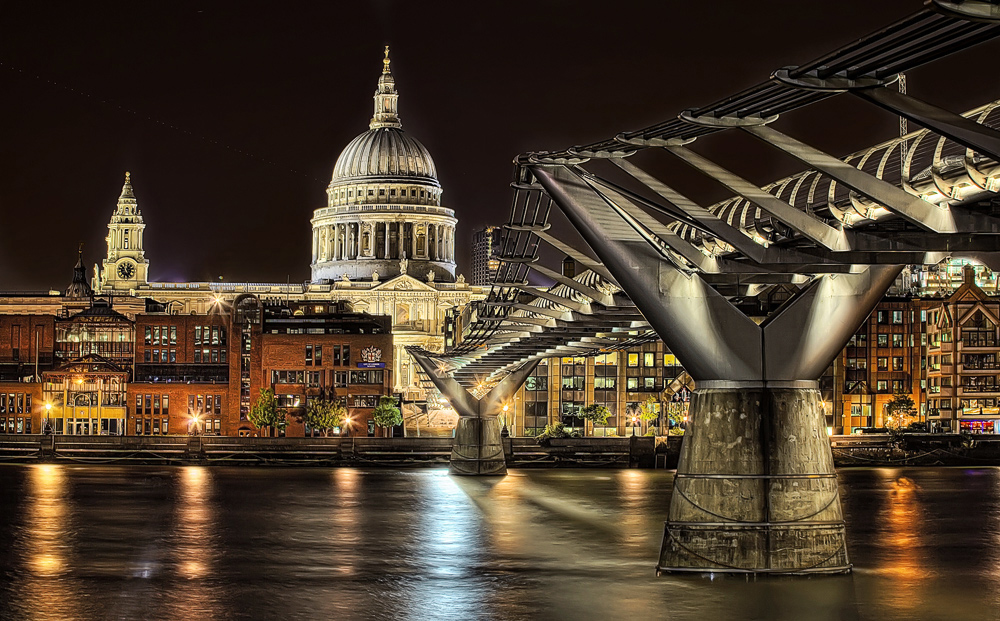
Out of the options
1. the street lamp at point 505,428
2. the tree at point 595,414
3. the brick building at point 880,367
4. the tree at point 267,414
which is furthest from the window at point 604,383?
the tree at point 267,414

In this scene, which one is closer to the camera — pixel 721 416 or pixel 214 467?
pixel 721 416

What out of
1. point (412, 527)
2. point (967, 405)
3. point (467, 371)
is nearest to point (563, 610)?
point (412, 527)

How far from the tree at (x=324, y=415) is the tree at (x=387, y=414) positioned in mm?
2873

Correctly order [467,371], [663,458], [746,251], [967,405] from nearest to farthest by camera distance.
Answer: [746,251]
[467,371]
[663,458]
[967,405]

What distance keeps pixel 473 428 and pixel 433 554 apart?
42.8 meters

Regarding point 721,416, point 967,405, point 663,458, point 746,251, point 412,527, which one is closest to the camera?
point 746,251

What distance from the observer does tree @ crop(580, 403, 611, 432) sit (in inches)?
4621

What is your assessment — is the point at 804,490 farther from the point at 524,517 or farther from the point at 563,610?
the point at 524,517

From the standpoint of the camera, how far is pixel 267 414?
12019 centimetres

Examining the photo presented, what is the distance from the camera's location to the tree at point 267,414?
120m

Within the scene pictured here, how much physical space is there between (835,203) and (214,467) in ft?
238

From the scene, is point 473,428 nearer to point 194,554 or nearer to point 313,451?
point 313,451

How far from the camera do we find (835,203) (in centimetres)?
2745

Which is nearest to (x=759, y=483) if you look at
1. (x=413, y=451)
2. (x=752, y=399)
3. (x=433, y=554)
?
(x=752, y=399)
